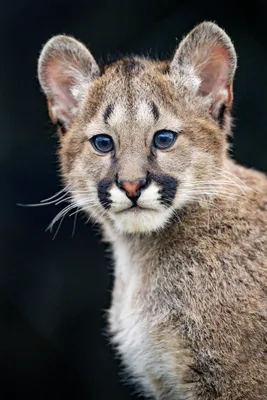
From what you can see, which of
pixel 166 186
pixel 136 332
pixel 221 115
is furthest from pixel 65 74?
pixel 136 332

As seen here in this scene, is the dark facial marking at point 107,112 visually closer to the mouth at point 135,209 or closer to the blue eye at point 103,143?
the blue eye at point 103,143

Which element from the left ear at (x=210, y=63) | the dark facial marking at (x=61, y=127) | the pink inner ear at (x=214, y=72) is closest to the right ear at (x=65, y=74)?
the dark facial marking at (x=61, y=127)

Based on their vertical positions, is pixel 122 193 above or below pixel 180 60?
below

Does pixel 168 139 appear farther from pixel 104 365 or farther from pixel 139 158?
pixel 104 365

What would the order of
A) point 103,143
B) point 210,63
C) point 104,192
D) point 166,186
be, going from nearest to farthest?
1. point 166,186
2. point 104,192
3. point 103,143
4. point 210,63

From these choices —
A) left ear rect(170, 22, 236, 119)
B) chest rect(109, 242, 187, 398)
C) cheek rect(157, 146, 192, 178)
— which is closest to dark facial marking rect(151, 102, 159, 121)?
cheek rect(157, 146, 192, 178)

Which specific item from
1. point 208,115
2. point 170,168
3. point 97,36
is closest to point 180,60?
point 208,115

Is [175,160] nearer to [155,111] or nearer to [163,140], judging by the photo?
[163,140]

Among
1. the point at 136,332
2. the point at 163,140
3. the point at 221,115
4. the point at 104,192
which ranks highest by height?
the point at 221,115
